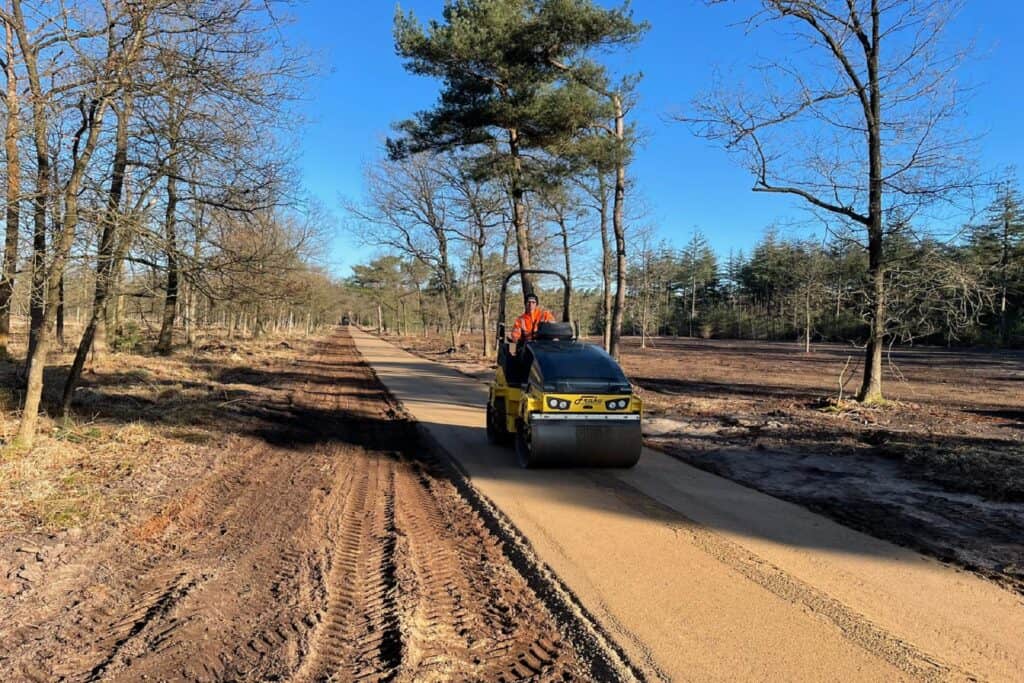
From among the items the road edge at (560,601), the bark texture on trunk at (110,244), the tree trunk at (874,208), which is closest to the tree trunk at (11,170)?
the bark texture on trunk at (110,244)

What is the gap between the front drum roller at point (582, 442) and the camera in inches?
283

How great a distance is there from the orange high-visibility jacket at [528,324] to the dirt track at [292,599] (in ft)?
9.43

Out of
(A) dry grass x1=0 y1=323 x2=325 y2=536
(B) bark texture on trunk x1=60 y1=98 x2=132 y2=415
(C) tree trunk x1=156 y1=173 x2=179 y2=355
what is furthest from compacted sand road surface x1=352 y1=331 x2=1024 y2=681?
(B) bark texture on trunk x1=60 y1=98 x2=132 y2=415

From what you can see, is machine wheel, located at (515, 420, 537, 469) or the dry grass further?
machine wheel, located at (515, 420, 537, 469)

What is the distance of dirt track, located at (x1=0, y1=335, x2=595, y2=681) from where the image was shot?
130 inches

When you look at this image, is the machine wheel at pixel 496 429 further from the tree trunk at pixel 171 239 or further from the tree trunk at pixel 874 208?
the tree trunk at pixel 874 208

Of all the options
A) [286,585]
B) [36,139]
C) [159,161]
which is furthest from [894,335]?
[36,139]

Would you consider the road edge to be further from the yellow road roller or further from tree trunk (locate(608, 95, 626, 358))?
tree trunk (locate(608, 95, 626, 358))

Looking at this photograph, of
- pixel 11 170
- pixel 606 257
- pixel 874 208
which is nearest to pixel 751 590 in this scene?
pixel 11 170

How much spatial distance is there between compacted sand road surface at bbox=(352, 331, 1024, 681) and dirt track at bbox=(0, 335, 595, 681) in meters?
0.49

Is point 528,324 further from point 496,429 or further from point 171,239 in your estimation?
point 171,239

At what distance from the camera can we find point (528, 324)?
920 centimetres

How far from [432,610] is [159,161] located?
8233mm

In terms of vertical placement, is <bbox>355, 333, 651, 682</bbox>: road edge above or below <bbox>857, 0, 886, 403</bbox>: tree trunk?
below
